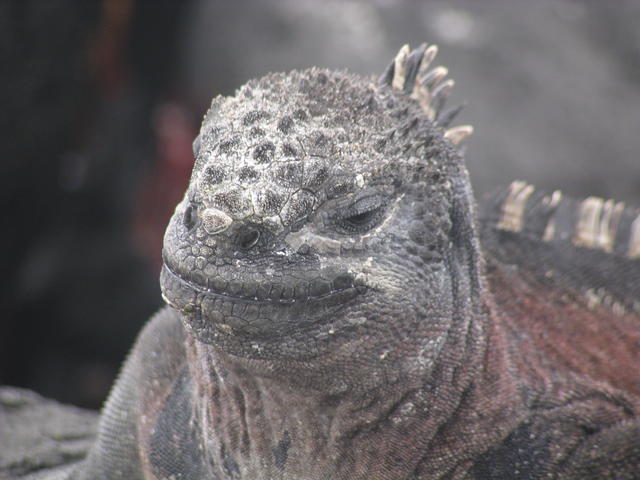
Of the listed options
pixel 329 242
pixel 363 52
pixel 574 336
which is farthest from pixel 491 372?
pixel 363 52

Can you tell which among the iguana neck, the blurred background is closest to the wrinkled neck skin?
the iguana neck

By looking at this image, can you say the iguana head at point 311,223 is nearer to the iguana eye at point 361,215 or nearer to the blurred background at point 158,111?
the iguana eye at point 361,215

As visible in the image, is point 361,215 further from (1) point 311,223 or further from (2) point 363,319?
(2) point 363,319

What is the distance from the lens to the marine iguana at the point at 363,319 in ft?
7.86

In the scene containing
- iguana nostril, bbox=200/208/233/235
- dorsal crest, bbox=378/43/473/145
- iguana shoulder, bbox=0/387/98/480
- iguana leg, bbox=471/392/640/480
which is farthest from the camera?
iguana shoulder, bbox=0/387/98/480

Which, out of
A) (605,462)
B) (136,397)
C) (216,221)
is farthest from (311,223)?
(136,397)

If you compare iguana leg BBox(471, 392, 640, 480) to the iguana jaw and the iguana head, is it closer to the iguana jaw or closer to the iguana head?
the iguana head

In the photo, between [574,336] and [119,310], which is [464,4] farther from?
[574,336]

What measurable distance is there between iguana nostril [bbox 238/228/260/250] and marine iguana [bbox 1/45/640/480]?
10 mm

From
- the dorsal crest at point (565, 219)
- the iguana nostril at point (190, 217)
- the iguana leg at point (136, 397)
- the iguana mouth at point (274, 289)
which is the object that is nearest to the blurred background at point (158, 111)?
the dorsal crest at point (565, 219)

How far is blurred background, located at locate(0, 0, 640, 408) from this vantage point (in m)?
8.12

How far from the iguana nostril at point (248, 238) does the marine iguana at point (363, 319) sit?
10 mm

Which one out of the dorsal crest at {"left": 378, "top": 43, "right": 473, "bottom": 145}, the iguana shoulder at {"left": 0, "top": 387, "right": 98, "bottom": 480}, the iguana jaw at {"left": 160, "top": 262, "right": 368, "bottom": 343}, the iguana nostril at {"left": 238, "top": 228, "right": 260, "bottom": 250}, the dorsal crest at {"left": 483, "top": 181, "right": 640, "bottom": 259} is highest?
the dorsal crest at {"left": 378, "top": 43, "right": 473, "bottom": 145}

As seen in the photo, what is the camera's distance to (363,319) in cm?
251
